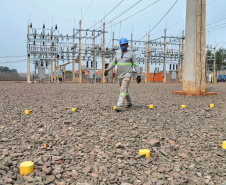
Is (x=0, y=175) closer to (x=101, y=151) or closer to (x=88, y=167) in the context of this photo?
(x=88, y=167)

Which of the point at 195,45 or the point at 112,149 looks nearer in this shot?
the point at 112,149

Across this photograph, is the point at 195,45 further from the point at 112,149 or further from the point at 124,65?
the point at 112,149

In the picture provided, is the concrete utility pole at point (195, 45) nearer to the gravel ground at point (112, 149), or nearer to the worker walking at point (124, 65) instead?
the worker walking at point (124, 65)

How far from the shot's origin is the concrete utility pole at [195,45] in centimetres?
1011

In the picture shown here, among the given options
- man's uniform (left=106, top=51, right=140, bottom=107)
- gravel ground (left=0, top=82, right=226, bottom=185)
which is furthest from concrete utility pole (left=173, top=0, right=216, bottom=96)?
gravel ground (left=0, top=82, right=226, bottom=185)

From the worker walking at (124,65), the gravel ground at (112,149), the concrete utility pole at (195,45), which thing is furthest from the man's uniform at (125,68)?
the concrete utility pole at (195,45)

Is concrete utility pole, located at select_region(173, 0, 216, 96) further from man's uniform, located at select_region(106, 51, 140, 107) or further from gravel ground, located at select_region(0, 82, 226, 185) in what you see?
gravel ground, located at select_region(0, 82, 226, 185)

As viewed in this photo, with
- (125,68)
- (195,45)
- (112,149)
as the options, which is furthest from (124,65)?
(195,45)

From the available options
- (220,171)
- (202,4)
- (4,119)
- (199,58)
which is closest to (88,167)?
(220,171)

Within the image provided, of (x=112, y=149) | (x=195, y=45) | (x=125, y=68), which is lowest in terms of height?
(x=112, y=149)

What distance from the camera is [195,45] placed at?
10086 mm

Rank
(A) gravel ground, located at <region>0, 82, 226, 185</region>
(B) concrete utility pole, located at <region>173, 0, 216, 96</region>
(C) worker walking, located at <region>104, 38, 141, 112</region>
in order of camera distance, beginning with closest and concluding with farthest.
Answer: (A) gravel ground, located at <region>0, 82, 226, 185</region>, (C) worker walking, located at <region>104, 38, 141, 112</region>, (B) concrete utility pole, located at <region>173, 0, 216, 96</region>

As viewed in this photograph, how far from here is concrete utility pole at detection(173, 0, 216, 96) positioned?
1011cm

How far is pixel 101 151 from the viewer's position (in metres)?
3.28
